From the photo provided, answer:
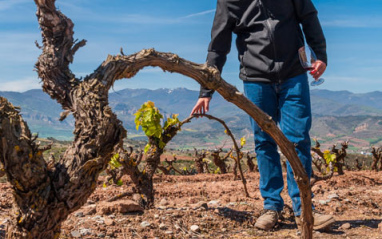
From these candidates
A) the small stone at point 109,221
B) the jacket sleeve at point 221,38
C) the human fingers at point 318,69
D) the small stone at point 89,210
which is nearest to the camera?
the human fingers at point 318,69

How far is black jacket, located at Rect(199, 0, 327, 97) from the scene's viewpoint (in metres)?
4.28

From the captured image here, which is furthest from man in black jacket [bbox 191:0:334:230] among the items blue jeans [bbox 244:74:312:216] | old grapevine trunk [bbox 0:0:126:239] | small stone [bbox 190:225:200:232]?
old grapevine trunk [bbox 0:0:126:239]

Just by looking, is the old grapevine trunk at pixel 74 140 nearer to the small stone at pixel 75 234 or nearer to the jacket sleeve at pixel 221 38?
the small stone at pixel 75 234

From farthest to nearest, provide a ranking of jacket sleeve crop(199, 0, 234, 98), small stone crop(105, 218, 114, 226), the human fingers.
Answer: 1. jacket sleeve crop(199, 0, 234, 98)
2. small stone crop(105, 218, 114, 226)
3. the human fingers

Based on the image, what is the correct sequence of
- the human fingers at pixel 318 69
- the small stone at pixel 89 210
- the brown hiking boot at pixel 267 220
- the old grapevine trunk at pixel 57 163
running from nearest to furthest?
the old grapevine trunk at pixel 57 163 → the human fingers at pixel 318 69 → the brown hiking boot at pixel 267 220 → the small stone at pixel 89 210

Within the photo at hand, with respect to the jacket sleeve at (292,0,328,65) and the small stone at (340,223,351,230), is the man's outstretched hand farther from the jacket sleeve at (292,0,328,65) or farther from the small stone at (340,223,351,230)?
the small stone at (340,223,351,230)

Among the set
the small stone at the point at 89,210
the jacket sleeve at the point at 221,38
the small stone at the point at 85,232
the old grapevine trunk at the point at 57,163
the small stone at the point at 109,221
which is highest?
the jacket sleeve at the point at 221,38

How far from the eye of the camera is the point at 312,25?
14.4ft

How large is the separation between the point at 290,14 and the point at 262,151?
1.58m

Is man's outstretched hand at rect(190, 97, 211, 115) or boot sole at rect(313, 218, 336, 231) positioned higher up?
man's outstretched hand at rect(190, 97, 211, 115)

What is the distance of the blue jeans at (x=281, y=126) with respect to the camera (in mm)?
4305

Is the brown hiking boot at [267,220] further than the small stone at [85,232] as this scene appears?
Yes

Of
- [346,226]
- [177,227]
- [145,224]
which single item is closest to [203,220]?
[177,227]

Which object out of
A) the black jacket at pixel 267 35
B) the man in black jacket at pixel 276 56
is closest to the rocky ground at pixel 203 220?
the man in black jacket at pixel 276 56
